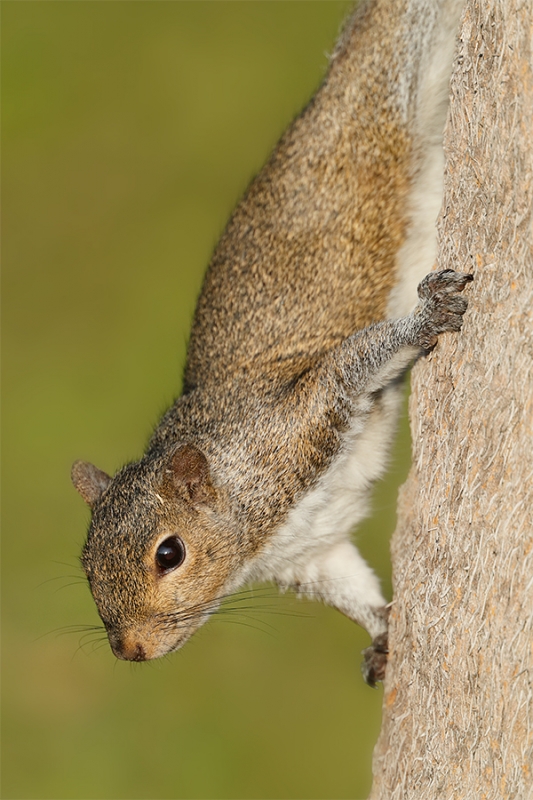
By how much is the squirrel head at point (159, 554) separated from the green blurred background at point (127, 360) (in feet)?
6.87

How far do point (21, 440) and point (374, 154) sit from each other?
4.18m

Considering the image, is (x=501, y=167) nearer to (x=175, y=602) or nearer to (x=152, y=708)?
(x=175, y=602)

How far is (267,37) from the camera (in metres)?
7.89

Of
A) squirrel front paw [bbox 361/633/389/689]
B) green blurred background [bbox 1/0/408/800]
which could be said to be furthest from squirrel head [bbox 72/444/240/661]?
green blurred background [bbox 1/0/408/800]

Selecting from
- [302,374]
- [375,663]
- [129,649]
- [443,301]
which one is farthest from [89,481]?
[443,301]

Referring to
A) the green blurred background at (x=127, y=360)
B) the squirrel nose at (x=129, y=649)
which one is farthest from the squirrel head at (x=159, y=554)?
the green blurred background at (x=127, y=360)

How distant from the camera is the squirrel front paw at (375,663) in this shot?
351 cm

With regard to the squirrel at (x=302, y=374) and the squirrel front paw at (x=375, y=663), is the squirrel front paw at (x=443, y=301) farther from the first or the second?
the squirrel front paw at (x=375, y=663)

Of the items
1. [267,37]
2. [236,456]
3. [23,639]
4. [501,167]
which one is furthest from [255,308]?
[267,37]

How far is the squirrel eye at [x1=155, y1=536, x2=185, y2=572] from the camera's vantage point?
317 centimetres

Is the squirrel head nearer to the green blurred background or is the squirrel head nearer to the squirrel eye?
the squirrel eye

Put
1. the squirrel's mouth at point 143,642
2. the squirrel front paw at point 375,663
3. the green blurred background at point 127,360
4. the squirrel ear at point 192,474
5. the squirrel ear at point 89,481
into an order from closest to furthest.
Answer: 1. the squirrel's mouth at point 143,642
2. the squirrel ear at point 192,474
3. the squirrel front paw at point 375,663
4. the squirrel ear at point 89,481
5. the green blurred background at point 127,360

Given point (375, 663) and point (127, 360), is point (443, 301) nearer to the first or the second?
point (375, 663)

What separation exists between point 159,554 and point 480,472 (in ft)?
3.80
